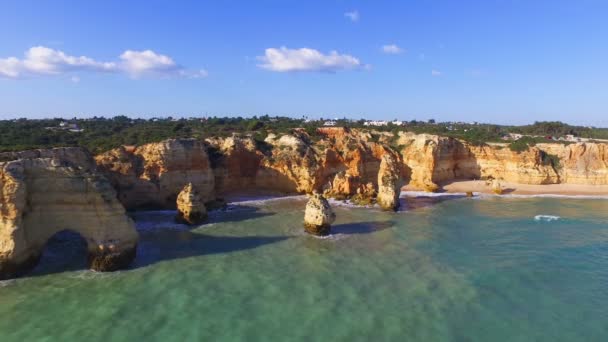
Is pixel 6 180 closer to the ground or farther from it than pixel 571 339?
farther from it

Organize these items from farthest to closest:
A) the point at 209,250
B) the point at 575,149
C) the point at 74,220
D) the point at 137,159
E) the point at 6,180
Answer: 1. the point at 575,149
2. the point at 137,159
3. the point at 209,250
4. the point at 74,220
5. the point at 6,180

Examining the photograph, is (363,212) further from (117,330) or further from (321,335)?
(117,330)

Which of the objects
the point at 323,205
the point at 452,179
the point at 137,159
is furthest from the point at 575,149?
the point at 137,159

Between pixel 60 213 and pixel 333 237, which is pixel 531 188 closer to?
pixel 333 237

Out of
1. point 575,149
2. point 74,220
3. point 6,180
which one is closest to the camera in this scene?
point 6,180

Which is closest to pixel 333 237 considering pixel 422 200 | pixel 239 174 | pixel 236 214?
pixel 236 214

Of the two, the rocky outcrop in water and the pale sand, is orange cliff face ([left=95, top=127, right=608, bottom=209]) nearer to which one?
the pale sand
